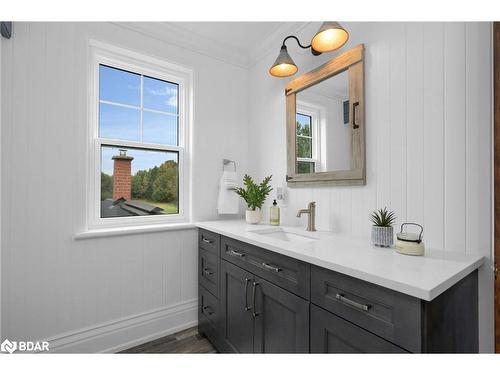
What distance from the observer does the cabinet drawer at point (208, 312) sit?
173cm

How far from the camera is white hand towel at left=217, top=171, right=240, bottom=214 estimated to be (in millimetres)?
2180

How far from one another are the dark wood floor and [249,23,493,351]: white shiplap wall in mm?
1304

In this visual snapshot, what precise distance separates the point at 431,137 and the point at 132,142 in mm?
2012

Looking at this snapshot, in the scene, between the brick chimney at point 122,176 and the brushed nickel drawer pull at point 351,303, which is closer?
the brushed nickel drawer pull at point 351,303

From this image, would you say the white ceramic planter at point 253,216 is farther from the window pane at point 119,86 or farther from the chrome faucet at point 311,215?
the window pane at point 119,86

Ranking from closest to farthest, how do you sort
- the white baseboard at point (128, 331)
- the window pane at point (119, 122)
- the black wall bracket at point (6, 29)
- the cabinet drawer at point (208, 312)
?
1. the black wall bracket at point (6, 29)
2. the white baseboard at point (128, 331)
3. the cabinet drawer at point (208, 312)
4. the window pane at point (119, 122)

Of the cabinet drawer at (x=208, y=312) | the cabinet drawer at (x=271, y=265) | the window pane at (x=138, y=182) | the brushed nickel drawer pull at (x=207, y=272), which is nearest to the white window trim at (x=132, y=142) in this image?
the window pane at (x=138, y=182)

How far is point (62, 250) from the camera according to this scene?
1.59 meters

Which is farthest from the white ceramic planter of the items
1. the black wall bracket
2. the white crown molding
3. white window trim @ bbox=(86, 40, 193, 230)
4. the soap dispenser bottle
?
the black wall bracket

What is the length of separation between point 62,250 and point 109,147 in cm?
79
